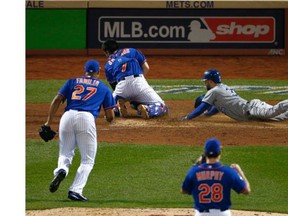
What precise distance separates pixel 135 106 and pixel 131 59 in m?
0.97

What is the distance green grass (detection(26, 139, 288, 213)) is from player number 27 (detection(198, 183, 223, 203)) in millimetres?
3198

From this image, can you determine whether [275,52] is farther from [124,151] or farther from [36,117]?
[124,151]

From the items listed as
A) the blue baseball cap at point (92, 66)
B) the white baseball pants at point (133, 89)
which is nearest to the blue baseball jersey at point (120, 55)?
the white baseball pants at point (133, 89)

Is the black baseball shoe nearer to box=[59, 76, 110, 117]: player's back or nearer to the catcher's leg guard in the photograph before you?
box=[59, 76, 110, 117]: player's back

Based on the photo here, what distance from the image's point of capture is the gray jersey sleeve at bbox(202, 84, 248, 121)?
20234 millimetres

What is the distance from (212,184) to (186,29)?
1856cm

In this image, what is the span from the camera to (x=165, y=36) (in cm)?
2980

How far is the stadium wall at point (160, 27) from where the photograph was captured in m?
29.6

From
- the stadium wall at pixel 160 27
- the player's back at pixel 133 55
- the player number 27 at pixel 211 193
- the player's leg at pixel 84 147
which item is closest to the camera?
the player number 27 at pixel 211 193

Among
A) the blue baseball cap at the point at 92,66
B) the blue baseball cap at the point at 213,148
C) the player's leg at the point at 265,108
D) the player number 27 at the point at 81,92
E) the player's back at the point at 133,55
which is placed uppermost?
the blue baseball cap at the point at 92,66

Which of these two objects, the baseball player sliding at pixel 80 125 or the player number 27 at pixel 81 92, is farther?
the player number 27 at pixel 81 92

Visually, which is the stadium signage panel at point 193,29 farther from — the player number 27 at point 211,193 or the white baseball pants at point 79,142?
the player number 27 at point 211,193
